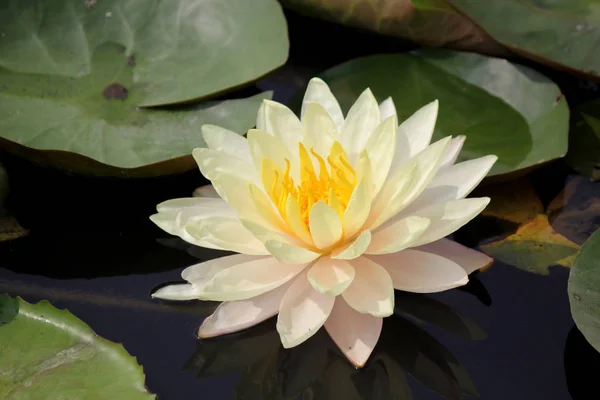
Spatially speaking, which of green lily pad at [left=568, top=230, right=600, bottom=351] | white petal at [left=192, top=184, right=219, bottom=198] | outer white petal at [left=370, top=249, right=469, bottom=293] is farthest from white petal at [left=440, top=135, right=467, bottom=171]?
white petal at [left=192, top=184, right=219, bottom=198]

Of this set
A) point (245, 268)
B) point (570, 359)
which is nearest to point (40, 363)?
point (245, 268)

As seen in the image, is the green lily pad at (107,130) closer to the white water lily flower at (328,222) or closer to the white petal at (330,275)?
the white water lily flower at (328,222)

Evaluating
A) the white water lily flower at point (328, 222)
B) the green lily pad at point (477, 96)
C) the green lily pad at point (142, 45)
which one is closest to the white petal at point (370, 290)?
the white water lily flower at point (328, 222)

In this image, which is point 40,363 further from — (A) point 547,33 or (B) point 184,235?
(A) point 547,33

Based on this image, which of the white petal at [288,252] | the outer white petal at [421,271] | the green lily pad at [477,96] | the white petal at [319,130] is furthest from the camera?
the green lily pad at [477,96]

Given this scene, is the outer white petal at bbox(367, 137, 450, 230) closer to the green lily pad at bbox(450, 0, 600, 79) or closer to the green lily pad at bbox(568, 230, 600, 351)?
the green lily pad at bbox(568, 230, 600, 351)

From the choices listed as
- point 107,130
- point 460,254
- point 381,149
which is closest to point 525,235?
point 460,254

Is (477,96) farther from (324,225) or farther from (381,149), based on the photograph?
(324,225)
